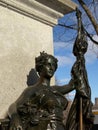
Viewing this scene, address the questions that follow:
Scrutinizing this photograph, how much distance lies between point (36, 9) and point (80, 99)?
1.05m

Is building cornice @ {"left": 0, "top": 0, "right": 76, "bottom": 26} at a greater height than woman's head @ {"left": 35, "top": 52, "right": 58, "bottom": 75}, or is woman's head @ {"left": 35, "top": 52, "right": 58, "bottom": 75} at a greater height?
building cornice @ {"left": 0, "top": 0, "right": 76, "bottom": 26}

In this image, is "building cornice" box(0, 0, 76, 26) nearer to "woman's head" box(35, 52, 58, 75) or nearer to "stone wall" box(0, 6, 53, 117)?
"stone wall" box(0, 6, 53, 117)

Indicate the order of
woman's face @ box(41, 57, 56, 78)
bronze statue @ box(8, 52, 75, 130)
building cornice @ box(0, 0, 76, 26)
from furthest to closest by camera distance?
1. building cornice @ box(0, 0, 76, 26)
2. woman's face @ box(41, 57, 56, 78)
3. bronze statue @ box(8, 52, 75, 130)

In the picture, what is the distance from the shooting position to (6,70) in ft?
12.1

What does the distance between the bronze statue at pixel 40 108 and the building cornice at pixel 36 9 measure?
2.07 ft

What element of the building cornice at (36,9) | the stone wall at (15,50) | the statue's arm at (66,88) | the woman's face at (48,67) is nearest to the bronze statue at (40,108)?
the woman's face at (48,67)

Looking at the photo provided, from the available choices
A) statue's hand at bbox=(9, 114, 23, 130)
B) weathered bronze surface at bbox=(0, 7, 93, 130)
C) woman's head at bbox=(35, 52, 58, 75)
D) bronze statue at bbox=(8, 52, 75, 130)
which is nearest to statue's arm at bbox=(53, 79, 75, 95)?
weathered bronze surface at bbox=(0, 7, 93, 130)

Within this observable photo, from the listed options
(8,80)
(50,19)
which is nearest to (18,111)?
(8,80)

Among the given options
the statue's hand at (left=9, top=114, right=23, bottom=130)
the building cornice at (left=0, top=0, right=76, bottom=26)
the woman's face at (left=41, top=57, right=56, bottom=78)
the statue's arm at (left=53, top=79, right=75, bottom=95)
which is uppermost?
the building cornice at (left=0, top=0, right=76, bottom=26)

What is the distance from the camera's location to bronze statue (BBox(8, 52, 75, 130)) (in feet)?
10.7

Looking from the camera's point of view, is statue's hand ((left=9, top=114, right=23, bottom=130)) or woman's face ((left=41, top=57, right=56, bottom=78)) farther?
woman's face ((left=41, top=57, right=56, bottom=78))

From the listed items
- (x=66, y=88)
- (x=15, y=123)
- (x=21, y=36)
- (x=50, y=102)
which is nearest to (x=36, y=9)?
(x=21, y=36)

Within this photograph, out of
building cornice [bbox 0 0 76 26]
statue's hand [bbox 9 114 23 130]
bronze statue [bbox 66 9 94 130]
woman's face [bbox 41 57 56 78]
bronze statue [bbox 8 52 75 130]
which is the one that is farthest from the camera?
building cornice [bbox 0 0 76 26]

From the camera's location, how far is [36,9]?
4109 millimetres
